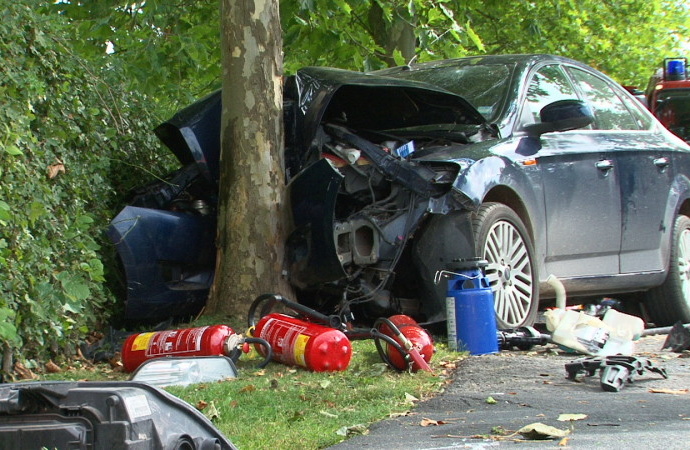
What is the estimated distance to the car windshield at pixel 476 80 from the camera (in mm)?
7426

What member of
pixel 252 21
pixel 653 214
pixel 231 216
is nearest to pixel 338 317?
pixel 231 216

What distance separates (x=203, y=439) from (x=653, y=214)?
605 cm

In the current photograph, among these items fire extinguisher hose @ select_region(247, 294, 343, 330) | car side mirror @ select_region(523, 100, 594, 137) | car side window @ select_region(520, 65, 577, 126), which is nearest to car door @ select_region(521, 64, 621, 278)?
car side window @ select_region(520, 65, 577, 126)

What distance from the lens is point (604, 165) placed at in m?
7.69

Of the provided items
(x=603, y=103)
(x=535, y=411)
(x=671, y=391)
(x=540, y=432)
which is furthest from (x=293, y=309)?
(x=603, y=103)

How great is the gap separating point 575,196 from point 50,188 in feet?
12.0

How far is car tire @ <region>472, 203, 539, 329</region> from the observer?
261 inches

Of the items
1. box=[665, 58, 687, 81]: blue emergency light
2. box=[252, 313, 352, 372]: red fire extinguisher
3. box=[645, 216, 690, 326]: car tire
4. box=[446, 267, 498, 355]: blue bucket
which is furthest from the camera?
box=[665, 58, 687, 81]: blue emergency light

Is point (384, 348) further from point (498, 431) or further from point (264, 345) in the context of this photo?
point (498, 431)

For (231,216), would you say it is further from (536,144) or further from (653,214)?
(653,214)

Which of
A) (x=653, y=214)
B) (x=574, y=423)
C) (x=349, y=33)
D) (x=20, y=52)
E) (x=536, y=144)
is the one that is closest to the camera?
(x=574, y=423)

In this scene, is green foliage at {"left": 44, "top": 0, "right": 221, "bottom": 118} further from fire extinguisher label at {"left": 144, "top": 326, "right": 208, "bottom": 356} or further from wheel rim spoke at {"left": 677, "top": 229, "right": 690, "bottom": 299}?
wheel rim spoke at {"left": 677, "top": 229, "right": 690, "bottom": 299}

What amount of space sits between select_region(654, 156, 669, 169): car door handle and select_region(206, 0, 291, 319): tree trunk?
3073 millimetres

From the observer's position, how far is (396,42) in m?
13.8
